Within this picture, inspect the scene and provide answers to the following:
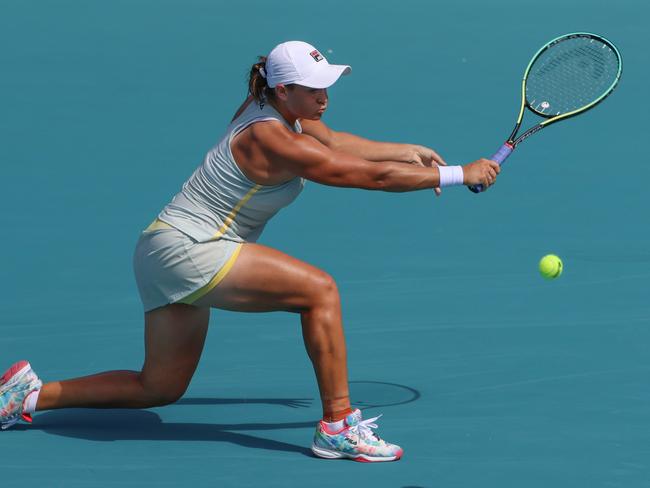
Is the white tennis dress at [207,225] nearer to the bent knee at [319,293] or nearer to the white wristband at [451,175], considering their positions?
the bent knee at [319,293]

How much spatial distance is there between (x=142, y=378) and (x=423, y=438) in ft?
3.83

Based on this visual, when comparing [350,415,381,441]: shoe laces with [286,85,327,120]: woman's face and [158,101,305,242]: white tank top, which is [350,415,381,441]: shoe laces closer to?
[158,101,305,242]: white tank top

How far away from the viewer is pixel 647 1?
12117mm

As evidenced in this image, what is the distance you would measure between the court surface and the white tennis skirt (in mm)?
601

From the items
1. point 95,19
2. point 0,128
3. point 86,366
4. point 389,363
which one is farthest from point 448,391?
point 95,19

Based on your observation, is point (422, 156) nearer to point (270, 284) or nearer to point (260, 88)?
point (260, 88)

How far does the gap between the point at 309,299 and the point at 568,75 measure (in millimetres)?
1980

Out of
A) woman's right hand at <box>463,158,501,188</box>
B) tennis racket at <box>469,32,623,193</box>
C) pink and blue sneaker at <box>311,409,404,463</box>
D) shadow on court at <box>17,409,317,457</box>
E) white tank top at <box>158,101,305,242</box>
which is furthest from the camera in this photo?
tennis racket at <box>469,32,623,193</box>

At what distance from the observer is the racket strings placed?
6480 mm

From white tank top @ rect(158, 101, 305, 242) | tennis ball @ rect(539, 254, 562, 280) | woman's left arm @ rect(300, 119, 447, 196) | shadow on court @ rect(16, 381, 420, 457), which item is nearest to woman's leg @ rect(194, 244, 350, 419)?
white tank top @ rect(158, 101, 305, 242)

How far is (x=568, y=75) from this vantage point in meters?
6.58

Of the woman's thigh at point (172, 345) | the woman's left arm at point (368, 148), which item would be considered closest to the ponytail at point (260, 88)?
the woman's left arm at point (368, 148)

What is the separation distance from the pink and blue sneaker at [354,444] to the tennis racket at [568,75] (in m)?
1.87

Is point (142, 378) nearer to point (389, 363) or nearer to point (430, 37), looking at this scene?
point (389, 363)
